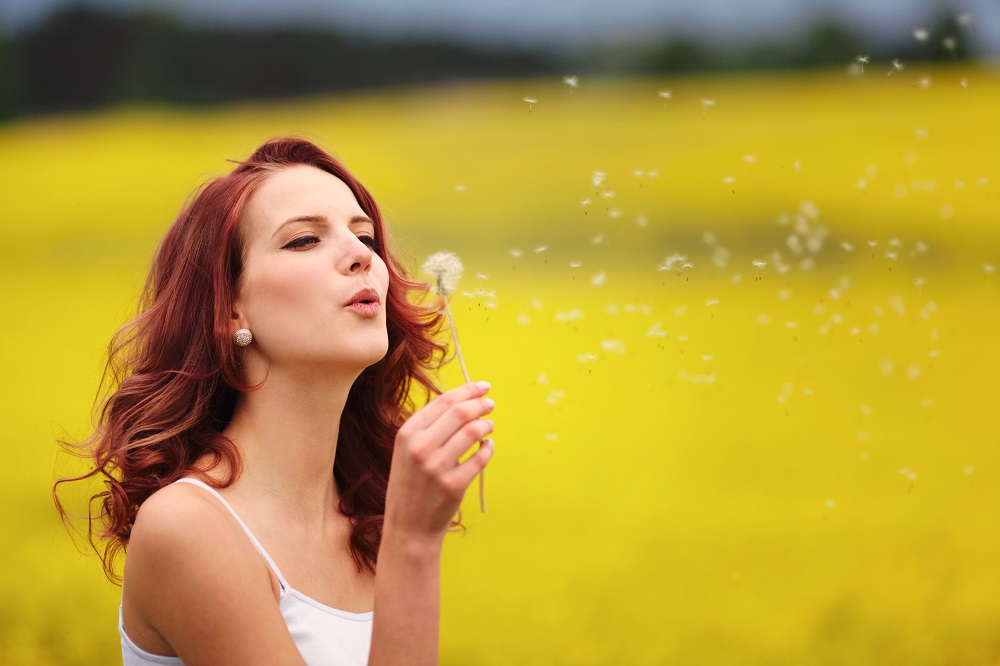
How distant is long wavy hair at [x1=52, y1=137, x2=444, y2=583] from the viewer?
1249mm

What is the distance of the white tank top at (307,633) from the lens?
1.18 m

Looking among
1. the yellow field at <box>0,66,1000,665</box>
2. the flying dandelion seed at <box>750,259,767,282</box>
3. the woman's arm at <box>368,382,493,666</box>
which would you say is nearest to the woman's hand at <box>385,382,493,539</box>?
the woman's arm at <box>368,382,493,666</box>

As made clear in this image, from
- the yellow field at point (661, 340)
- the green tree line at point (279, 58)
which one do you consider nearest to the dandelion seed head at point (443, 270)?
the yellow field at point (661, 340)

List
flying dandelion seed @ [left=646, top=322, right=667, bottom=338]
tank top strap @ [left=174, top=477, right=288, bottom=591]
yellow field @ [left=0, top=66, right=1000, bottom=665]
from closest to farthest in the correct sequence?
tank top strap @ [left=174, top=477, right=288, bottom=591], yellow field @ [left=0, top=66, right=1000, bottom=665], flying dandelion seed @ [left=646, top=322, right=667, bottom=338]

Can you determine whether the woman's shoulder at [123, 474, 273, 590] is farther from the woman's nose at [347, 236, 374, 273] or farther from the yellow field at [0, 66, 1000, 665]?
the yellow field at [0, 66, 1000, 665]

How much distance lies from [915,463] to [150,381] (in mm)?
2007

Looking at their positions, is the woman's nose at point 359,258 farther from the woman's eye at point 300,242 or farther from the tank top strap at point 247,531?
the tank top strap at point 247,531

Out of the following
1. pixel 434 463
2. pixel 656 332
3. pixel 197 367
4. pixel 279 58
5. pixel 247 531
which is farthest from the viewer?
pixel 279 58

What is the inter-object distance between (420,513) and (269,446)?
11.6 inches

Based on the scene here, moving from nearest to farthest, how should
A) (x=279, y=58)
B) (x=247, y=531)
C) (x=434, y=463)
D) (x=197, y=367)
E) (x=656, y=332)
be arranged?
(x=434, y=463) → (x=247, y=531) → (x=197, y=367) → (x=656, y=332) → (x=279, y=58)

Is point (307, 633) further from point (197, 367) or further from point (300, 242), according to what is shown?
point (300, 242)

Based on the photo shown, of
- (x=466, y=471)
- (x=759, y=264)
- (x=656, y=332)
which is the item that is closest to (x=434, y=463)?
(x=466, y=471)

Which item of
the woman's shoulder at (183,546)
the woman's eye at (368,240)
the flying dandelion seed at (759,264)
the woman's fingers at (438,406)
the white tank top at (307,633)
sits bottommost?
the white tank top at (307,633)

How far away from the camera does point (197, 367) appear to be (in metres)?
1.28
